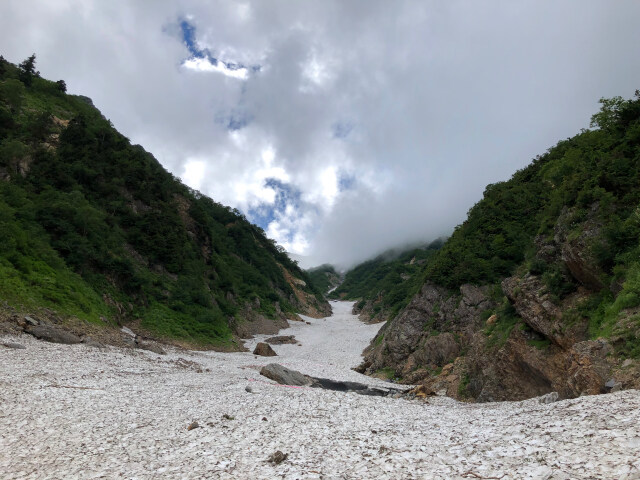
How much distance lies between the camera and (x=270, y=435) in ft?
34.1

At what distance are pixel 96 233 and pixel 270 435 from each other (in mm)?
36620

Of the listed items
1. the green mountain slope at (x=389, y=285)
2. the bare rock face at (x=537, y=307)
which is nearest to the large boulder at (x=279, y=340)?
the green mountain slope at (x=389, y=285)

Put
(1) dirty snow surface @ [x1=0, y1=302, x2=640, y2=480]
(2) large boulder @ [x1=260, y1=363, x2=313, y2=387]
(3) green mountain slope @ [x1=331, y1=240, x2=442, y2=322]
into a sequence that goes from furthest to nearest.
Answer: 1. (3) green mountain slope @ [x1=331, y1=240, x2=442, y2=322]
2. (2) large boulder @ [x1=260, y1=363, x2=313, y2=387]
3. (1) dirty snow surface @ [x1=0, y1=302, x2=640, y2=480]

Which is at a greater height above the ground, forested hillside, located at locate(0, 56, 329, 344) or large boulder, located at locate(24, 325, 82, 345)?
forested hillside, located at locate(0, 56, 329, 344)

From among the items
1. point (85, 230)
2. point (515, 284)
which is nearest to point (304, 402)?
point (515, 284)

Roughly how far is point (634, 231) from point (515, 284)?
7.98 metres

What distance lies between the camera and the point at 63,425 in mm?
10453

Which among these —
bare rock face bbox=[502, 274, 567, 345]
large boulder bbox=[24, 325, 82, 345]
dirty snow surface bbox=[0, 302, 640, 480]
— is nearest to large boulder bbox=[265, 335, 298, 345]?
large boulder bbox=[24, 325, 82, 345]

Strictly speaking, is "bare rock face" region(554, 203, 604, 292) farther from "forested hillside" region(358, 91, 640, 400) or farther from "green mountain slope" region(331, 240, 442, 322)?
"green mountain slope" region(331, 240, 442, 322)

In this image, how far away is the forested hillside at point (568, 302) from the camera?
12.9m

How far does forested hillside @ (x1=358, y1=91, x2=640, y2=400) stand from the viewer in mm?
12875

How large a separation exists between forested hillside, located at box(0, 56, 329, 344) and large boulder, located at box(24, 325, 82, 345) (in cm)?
232

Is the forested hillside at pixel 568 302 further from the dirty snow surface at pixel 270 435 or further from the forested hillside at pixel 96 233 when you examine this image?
the forested hillside at pixel 96 233

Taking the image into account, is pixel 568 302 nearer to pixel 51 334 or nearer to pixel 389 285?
pixel 51 334
